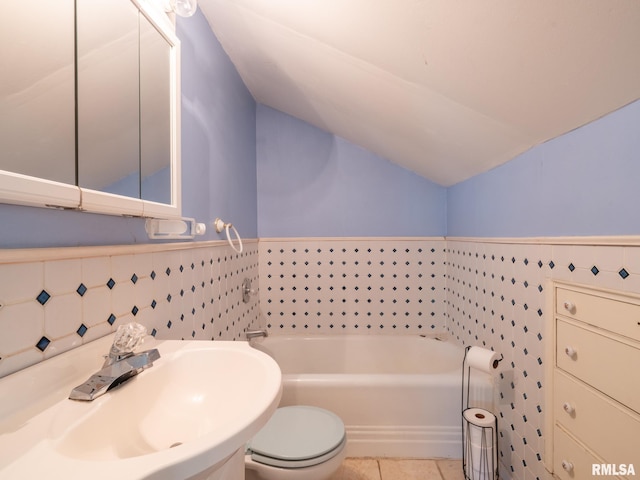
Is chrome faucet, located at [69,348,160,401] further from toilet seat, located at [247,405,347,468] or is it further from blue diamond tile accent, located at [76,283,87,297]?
toilet seat, located at [247,405,347,468]

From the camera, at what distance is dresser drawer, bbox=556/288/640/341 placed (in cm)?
85

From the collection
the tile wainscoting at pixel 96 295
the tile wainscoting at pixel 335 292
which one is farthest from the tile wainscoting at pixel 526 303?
the tile wainscoting at pixel 96 295

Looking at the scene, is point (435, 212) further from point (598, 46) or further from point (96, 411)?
point (96, 411)

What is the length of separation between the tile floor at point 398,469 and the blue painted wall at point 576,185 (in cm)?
123

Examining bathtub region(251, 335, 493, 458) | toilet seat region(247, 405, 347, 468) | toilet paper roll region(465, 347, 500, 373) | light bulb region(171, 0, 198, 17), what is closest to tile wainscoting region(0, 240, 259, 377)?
toilet seat region(247, 405, 347, 468)

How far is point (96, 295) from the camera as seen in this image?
776 millimetres

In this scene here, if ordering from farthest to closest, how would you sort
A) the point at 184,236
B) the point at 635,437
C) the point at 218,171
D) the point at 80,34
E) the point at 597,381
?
the point at 218,171 → the point at 184,236 → the point at 597,381 → the point at 635,437 → the point at 80,34

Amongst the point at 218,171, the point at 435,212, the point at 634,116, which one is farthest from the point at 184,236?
the point at 435,212

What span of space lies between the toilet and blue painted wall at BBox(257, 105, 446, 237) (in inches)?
56.4

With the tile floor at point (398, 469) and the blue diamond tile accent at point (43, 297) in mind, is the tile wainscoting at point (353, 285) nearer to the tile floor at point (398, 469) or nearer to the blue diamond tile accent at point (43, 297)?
the tile floor at point (398, 469)

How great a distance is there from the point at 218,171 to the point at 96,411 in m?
1.26

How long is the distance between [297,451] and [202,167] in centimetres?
125

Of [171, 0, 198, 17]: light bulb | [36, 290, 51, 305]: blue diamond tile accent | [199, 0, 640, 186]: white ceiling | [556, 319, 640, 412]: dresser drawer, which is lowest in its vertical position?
[556, 319, 640, 412]: dresser drawer

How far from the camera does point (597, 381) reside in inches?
37.6
